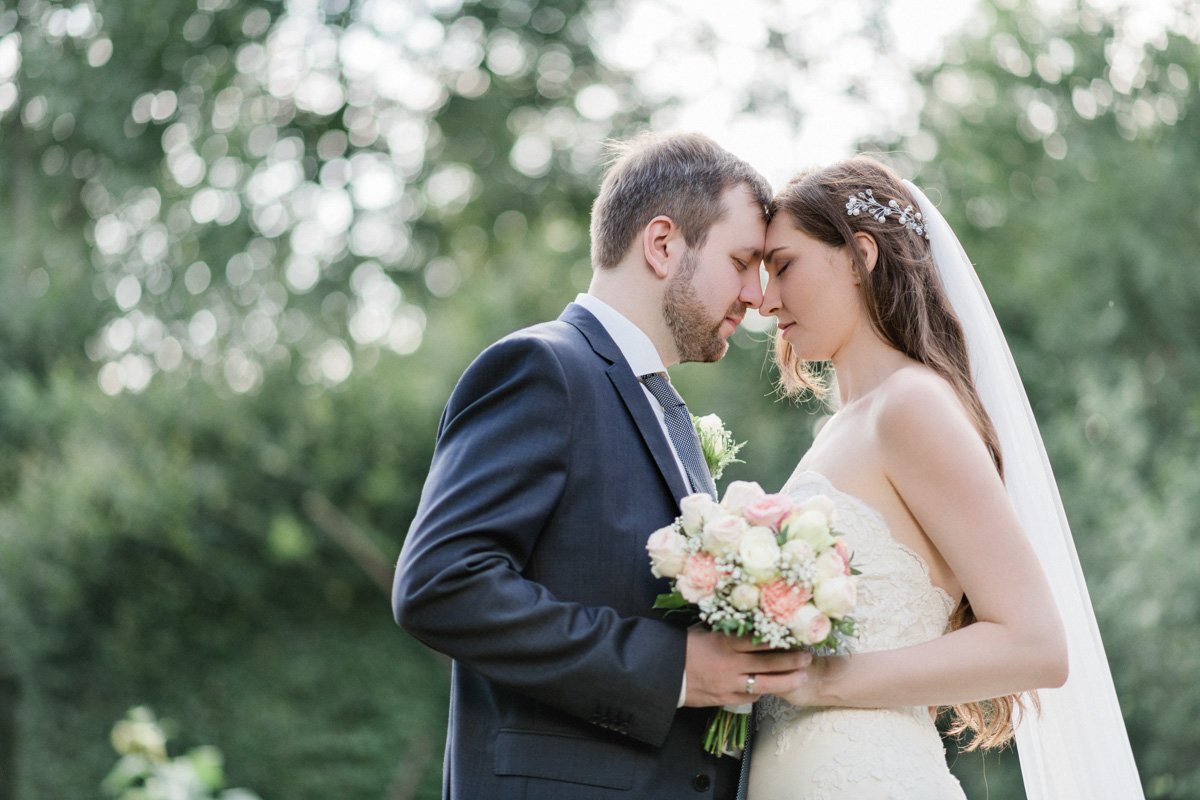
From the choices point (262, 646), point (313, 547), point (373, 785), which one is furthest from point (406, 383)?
point (373, 785)

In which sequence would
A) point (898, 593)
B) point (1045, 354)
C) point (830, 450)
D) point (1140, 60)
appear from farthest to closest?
point (1140, 60)
point (1045, 354)
point (830, 450)
point (898, 593)

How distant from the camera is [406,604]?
234cm

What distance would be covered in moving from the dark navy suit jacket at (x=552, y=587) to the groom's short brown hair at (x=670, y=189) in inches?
22.4

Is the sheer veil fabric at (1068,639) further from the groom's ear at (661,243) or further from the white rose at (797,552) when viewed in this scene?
the white rose at (797,552)

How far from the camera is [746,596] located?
7.29 feet

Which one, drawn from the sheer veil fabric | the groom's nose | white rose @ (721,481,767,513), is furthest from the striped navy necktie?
the sheer veil fabric

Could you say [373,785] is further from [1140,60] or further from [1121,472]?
[1140,60]

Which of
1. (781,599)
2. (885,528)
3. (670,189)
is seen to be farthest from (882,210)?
(781,599)

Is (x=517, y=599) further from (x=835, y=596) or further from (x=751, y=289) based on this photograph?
(x=751, y=289)

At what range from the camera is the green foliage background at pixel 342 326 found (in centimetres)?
895

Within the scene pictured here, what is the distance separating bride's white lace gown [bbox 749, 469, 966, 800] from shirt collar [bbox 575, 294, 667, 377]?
0.57 metres

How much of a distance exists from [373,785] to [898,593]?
737 cm

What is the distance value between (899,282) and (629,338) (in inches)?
32.0

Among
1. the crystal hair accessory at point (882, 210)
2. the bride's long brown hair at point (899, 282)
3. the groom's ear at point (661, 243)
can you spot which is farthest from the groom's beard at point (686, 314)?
the crystal hair accessory at point (882, 210)
